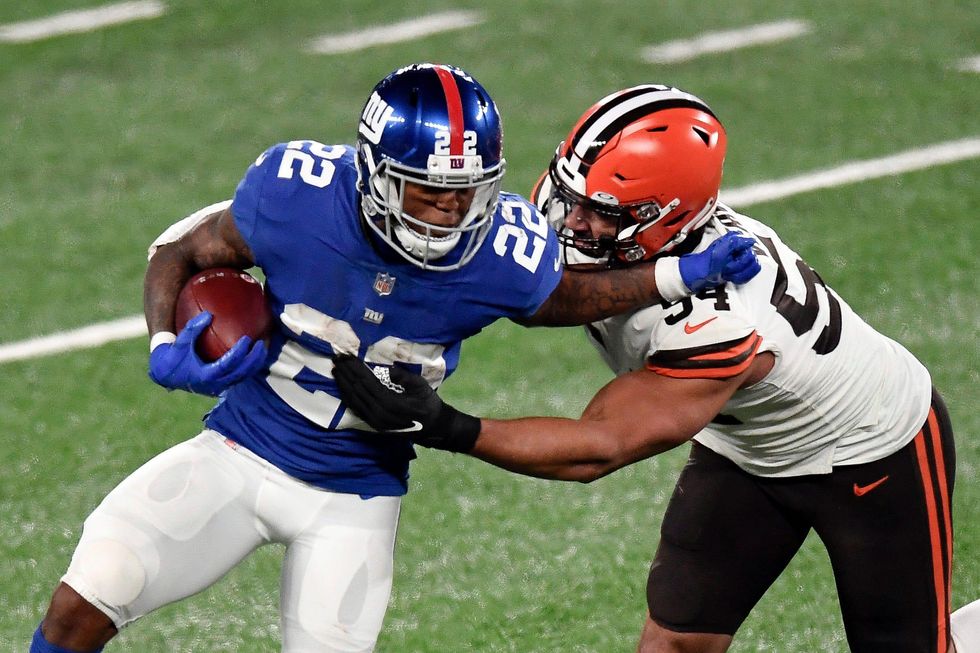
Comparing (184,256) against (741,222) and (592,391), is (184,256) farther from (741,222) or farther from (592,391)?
(592,391)

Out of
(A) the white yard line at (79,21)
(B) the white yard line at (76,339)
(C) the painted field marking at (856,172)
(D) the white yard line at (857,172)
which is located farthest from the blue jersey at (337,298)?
(A) the white yard line at (79,21)

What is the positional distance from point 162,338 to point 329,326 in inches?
14.8

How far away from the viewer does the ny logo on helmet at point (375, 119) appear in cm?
335

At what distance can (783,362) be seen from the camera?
3629mm

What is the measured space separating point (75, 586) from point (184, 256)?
31.4 inches

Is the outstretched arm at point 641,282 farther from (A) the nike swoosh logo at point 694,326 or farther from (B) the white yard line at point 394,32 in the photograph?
(B) the white yard line at point 394,32

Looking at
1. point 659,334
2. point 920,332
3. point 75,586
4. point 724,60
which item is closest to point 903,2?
point 724,60

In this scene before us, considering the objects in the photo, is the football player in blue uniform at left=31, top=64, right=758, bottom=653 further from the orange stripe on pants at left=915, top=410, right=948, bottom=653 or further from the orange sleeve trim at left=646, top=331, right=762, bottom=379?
the orange stripe on pants at left=915, top=410, right=948, bottom=653

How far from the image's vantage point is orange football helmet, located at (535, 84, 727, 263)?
3.59 meters

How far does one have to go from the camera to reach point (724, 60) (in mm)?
9117

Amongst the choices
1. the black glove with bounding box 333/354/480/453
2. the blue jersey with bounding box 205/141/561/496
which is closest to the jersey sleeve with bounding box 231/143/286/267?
the blue jersey with bounding box 205/141/561/496

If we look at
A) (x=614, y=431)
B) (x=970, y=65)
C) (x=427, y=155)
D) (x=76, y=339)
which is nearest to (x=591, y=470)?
(x=614, y=431)

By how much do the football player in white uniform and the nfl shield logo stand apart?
0.57 ft

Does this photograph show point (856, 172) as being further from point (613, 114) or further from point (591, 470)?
point (591, 470)
